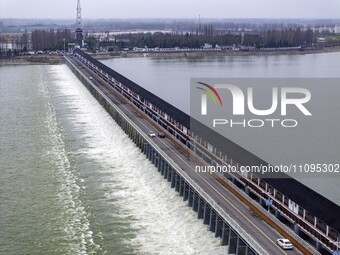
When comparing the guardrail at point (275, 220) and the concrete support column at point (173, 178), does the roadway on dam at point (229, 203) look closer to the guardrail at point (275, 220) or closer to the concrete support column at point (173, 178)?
the guardrail at point (275, 220)

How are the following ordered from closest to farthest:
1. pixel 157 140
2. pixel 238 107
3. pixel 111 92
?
1. pixel 157 140
2. pixel 238 107
3. pixel 111 92

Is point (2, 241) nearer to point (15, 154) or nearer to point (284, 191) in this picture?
point (284, 191)

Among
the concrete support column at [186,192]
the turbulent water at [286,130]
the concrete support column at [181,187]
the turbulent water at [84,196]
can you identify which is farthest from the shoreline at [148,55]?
the concrete support column at [186,192]

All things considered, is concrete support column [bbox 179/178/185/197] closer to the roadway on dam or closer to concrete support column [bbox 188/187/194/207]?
the roadway on dam

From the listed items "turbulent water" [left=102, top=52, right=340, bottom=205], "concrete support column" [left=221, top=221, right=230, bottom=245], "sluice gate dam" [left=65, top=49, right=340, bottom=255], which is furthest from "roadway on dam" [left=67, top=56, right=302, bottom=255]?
"turbulent water" [left=102, top=52, right=340, bottom=205]

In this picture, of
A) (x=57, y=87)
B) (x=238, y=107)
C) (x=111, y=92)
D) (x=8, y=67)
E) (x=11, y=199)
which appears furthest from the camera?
(x=8, y=67)

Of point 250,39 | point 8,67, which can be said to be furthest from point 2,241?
point 250,39
